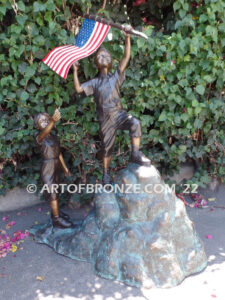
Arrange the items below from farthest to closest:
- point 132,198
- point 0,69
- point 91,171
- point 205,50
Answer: point 91,171, point 205,50, point 0,69, point 132,198

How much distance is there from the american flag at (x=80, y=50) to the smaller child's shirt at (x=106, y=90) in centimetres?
31

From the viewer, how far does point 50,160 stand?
12.2 ft

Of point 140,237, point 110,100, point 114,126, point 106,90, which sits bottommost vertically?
point 140,237

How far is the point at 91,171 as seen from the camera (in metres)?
4.79

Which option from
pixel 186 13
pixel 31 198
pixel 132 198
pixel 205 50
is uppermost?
pixel 186 13

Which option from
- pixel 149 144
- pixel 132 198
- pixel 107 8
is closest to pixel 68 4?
pixel 107 8

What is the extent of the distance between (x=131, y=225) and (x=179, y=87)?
7.70ft

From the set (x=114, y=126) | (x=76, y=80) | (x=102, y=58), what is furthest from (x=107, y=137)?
(x=102, y=58)

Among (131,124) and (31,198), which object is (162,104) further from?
(31,198)

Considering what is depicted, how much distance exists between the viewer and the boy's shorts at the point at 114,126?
3.38 m

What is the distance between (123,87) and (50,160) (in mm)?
1557

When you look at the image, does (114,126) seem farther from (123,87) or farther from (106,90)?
(123,87)

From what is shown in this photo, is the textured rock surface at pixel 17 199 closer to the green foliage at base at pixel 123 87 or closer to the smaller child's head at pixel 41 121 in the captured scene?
the green foliage at base at pixel 123 87

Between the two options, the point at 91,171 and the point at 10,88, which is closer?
the point at 10,88
